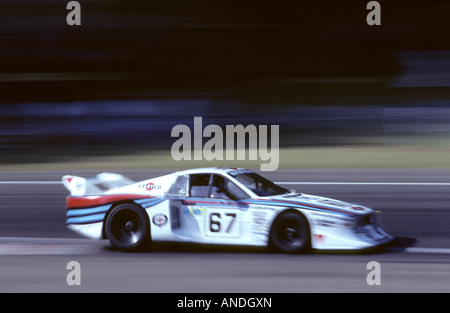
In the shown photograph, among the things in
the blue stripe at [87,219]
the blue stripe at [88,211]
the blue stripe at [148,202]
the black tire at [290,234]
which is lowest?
the black tire at [290,234]

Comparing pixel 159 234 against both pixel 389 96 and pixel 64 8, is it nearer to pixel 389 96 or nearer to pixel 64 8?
pixel 389 96

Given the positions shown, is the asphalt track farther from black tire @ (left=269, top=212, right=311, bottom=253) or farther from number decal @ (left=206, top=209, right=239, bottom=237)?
number decal @ (left=206, top=209, right=239, bottom=237)

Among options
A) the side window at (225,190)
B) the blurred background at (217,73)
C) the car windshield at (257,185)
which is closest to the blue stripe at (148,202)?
the side window at (225,190)

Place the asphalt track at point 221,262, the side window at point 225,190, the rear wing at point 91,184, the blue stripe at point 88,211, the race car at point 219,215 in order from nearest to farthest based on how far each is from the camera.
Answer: the asphalt track at point 221,262 < the race car at point 219,215 < the side window at point 225,190 < the blue stripe at point 88,211 < the rear wing at point 91,184

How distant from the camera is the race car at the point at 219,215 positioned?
676 cm

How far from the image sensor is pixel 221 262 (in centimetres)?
671

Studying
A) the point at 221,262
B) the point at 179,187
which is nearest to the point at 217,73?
the point at 179,187

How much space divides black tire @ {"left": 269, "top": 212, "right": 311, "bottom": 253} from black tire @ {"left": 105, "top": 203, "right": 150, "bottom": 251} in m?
1.52

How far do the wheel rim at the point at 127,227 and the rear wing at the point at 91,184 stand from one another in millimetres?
452

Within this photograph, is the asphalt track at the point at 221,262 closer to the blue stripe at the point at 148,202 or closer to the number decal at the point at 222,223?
the number decal at the point at 222,223

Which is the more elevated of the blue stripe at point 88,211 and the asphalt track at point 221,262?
the blue stripe at point 88,211

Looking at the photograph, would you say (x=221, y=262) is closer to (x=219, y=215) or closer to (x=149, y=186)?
(x=219, y=215)

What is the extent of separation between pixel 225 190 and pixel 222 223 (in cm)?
39

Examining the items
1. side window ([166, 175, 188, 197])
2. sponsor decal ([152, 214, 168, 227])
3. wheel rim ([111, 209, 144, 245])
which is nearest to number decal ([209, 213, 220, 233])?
side window ([166, 175, 188, 197])
